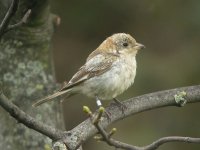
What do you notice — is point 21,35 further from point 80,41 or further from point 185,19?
point 80,41

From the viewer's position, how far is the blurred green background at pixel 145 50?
1012 cm

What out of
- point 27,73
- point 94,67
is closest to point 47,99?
point 27,73

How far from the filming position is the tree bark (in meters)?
5.80

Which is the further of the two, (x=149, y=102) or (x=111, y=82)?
(x=111, y=82)

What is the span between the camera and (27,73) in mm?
5965

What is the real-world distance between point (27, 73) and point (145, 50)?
4.94m

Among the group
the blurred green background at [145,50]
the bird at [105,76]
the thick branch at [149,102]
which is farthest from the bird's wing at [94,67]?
the blurred green background at [145,50]

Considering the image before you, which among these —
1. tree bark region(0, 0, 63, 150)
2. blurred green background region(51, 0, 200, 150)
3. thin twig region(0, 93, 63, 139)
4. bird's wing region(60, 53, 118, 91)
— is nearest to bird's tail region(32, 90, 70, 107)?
tree bark region(0, 0, 63, 150)

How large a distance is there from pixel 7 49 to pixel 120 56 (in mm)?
1306

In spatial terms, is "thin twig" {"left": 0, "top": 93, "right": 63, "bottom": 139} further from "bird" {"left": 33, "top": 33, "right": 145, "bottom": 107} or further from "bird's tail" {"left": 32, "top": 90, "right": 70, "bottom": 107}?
"bird" {"left": 33, "top": 33, "right": 145, "bottom": 107}

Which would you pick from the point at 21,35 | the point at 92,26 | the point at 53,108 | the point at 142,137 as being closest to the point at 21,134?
the point at 53,108

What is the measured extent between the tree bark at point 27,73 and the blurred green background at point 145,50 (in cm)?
362

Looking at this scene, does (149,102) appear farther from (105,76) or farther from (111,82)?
(105,76)

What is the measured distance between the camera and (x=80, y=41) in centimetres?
1117
